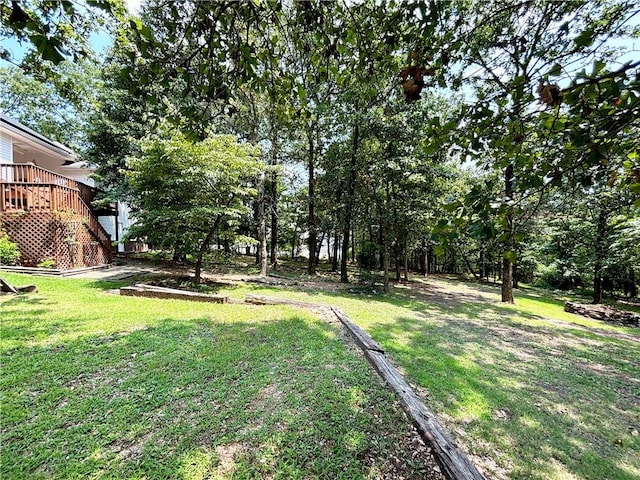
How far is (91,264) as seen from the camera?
31.3 ft

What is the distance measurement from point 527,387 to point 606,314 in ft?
28.8

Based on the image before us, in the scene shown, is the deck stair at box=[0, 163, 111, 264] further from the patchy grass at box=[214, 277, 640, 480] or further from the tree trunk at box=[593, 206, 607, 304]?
the tree trunk at box=[593, 206, 607, 304]

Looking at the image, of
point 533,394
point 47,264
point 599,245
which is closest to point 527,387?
point 533,394

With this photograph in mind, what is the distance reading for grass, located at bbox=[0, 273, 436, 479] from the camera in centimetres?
203

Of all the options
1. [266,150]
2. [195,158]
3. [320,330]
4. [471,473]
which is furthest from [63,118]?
[471,473]

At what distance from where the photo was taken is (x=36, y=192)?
8258mm

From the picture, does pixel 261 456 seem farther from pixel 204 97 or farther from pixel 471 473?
pixel 204 97

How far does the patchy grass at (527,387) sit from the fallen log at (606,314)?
192 cm

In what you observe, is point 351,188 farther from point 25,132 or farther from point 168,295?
point 25,132

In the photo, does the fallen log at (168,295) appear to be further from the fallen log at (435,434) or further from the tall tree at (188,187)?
the fallen log at (435,434)

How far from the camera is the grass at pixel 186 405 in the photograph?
2.03 m

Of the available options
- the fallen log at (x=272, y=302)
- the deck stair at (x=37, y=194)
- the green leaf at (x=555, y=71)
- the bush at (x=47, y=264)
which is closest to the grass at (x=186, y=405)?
the fallen log at (x=272, y=302)

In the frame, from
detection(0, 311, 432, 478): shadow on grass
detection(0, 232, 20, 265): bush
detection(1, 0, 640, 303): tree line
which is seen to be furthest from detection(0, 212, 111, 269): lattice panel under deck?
detection(0, 311, 432, 478): shadow on grass

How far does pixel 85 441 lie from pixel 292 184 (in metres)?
16.6
